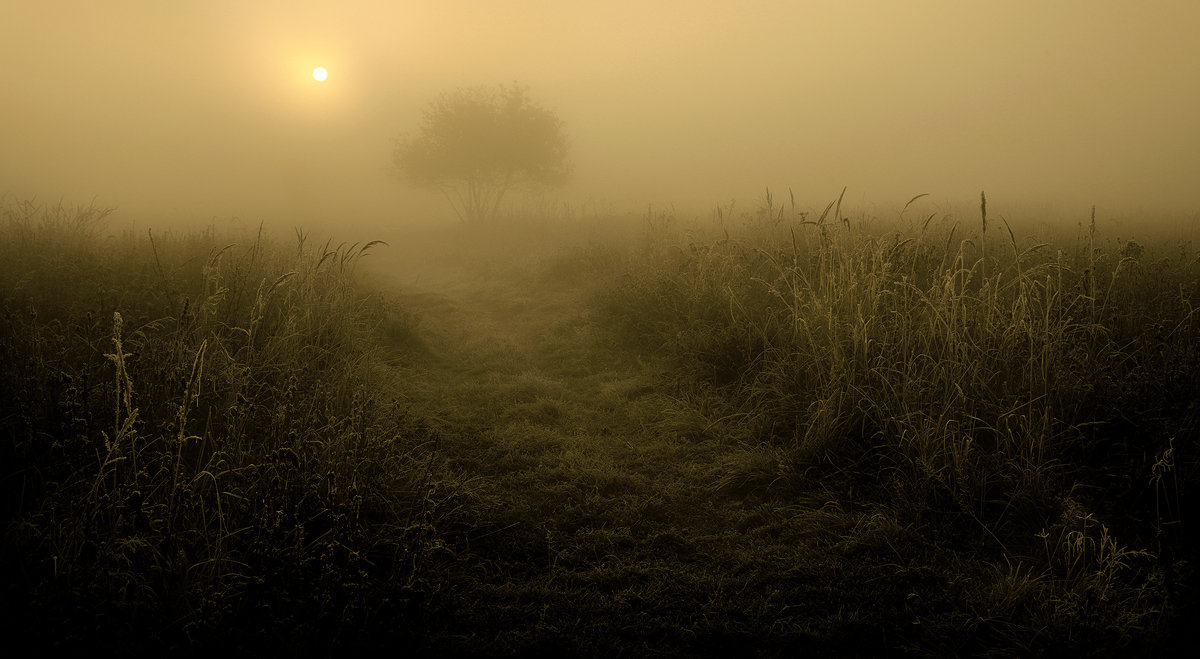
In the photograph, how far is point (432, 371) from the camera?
19.8 ft

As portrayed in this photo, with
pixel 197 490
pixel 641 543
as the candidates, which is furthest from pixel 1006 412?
pixel 197 490

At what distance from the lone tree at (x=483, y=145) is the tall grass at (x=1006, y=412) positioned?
20135 millimetres

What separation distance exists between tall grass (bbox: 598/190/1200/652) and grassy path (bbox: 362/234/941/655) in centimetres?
37

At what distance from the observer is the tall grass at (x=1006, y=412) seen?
2592 millimetres

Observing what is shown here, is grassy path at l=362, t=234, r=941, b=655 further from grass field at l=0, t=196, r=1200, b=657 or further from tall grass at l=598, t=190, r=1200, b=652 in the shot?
tall grass at l=598, t=190, r=1200, b=652

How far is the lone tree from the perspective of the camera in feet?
76.8

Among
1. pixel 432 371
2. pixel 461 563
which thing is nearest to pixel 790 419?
pixel 461 563

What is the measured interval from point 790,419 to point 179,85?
50.0 m

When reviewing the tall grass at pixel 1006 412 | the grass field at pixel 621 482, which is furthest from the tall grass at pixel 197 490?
the tall grass at pixel 1006 412

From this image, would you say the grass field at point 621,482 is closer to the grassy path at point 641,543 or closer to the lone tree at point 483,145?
the grassy path at point 641,543

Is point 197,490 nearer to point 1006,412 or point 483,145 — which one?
point 1006,412

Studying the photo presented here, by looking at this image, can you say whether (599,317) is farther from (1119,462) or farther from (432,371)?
(1119,462)

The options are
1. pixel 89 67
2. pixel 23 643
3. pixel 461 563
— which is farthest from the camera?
pixel 89 67

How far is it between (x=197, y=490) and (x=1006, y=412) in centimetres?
433
